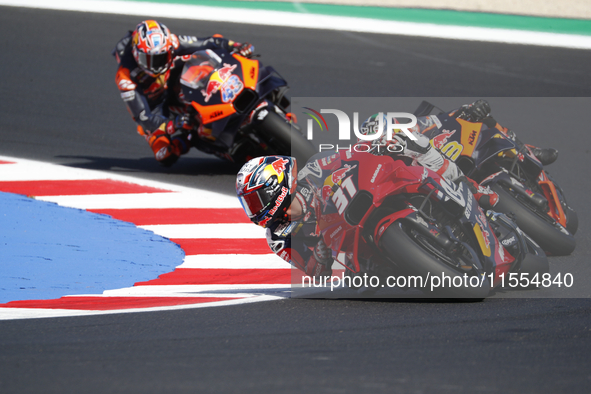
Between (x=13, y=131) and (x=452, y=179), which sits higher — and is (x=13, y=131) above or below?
below

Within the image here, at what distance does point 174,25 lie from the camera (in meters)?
14.4

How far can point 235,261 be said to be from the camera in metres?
6.42

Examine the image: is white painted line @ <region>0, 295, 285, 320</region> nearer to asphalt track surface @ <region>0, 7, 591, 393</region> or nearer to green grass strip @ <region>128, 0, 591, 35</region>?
asphalt track surface @ <region>0, 7, 591, 393</region>

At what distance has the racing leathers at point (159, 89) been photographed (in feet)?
28.5

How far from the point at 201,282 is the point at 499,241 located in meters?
2.17

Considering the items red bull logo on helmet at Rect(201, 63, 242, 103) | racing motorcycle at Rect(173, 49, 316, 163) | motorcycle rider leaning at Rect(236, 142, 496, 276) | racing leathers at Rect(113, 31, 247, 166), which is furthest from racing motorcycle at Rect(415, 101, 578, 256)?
racing leathers at Rect(113, 31, 247, 166)

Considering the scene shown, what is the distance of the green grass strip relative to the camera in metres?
14.9

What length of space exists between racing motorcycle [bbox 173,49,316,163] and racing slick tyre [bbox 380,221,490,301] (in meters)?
3.61

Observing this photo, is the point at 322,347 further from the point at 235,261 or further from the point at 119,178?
the point at 119,178

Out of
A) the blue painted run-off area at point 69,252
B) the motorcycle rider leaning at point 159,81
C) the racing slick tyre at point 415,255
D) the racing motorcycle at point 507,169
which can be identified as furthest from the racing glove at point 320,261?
the motorcycle rider leaning at point 159,81

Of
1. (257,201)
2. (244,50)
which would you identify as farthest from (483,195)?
(244,50)

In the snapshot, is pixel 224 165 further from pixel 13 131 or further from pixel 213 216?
pixel 13 131

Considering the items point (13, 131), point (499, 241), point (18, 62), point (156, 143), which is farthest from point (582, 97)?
point (18, 62)

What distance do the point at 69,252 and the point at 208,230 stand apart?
52.0 inches
